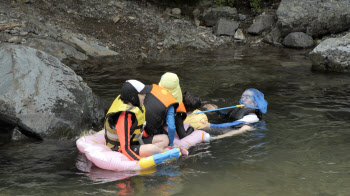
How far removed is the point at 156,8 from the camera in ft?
54.9

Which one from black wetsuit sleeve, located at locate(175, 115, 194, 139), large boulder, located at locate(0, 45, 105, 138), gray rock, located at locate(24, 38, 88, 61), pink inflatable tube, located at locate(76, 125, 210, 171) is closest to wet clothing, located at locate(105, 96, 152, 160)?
pink inflatable tube, located at locate(76, 125, 210, 171)

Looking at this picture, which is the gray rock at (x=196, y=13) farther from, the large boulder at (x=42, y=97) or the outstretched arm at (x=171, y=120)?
the outstretched arm at (x=171, y=120)

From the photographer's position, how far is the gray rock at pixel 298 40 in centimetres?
1405

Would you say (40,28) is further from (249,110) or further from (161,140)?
(161,140)

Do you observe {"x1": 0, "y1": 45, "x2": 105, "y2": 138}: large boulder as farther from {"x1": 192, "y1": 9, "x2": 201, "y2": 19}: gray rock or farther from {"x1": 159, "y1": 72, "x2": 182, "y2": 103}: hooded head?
{"x1": 192, "y1": 9, "x2": 201, "y2": 19}: gray rock

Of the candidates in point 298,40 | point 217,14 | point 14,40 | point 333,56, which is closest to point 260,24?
point 217,14

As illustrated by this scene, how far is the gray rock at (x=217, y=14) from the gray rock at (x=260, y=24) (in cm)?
94

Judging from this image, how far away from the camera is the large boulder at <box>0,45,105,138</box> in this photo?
20.0 ft

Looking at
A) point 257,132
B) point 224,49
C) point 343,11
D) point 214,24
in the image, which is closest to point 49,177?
point 257,132

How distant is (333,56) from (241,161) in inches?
252

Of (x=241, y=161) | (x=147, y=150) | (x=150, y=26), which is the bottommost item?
(x=241, y=161)

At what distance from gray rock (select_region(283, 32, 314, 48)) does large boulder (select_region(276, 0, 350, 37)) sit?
32 centimetres

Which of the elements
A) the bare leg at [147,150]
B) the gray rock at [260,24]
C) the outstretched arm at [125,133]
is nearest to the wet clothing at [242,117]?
the bare leg at [147,150]

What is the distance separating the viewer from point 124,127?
16.2 feet
